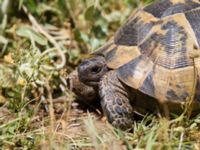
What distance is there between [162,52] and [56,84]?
44.7 inches

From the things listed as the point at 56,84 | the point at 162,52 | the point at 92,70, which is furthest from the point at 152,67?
the point at 56,84

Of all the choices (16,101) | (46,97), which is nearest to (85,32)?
(46,97)

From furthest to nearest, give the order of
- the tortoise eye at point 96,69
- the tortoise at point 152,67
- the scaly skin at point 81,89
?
the scaly skin at point 81,89 → the tortoise eye at point 96,69 → the tortoise at point 152,67

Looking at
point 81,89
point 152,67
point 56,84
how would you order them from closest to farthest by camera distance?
point 152,67 → point 81,89 → point 56,84

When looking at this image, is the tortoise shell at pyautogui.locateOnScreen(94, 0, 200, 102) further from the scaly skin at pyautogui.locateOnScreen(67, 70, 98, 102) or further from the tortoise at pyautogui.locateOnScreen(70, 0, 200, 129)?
the scaly skin at pyautogui.locateOnScreen(67, 70, 98, 102)

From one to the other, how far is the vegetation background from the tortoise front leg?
0.23 feet

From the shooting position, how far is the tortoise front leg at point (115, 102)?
12.0 feet

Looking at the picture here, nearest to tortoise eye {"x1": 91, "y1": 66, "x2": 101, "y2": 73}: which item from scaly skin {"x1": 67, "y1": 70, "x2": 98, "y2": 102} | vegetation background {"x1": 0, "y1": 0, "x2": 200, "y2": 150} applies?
scaly skin {"x1": 67, "y1": 70, "x2": 98, "y2": 102}

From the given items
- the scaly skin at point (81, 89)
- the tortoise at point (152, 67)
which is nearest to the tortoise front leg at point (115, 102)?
the tortoise at point (152, 67)

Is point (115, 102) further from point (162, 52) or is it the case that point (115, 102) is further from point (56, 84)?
point (56, 84)

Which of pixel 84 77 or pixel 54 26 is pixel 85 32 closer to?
pixel 54 26

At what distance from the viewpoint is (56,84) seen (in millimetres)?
4488

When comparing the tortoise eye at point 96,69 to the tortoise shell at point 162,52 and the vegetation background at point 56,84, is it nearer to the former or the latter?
the tortoise shell at point 162,52

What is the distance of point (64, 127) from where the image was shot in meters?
3.84
